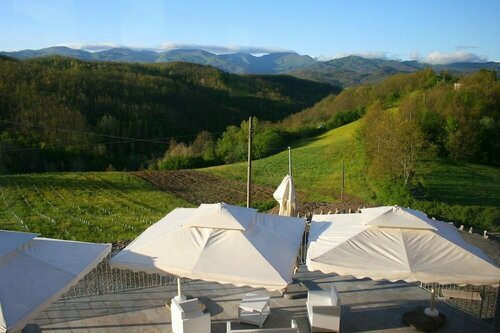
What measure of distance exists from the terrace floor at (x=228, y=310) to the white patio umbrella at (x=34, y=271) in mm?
1725

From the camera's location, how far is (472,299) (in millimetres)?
6797

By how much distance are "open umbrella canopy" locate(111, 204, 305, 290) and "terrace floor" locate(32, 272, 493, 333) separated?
1.54 meters

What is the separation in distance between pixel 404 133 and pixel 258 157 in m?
21.8

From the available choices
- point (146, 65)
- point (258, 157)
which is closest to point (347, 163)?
point (258, 157)

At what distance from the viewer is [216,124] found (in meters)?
75.8

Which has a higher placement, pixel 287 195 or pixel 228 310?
pixel 287 195

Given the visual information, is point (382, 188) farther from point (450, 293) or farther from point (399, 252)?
point (399, 252)

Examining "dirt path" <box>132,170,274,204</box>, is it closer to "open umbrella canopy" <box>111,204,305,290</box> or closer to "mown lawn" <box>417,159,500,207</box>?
"mown lawn" <box>417,159,500,207</box>

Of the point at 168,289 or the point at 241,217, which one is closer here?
the point at 241,217

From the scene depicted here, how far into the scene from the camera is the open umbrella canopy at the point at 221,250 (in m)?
5.44

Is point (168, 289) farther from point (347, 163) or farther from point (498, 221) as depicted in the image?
point (347, 163)

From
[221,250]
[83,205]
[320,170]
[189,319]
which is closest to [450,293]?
[221,250]

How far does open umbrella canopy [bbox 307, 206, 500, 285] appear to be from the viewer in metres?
5.45

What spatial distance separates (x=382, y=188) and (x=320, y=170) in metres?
10.4
